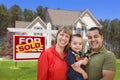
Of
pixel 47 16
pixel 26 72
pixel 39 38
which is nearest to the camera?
pixel 39 38

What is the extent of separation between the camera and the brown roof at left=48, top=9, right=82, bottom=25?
4934 cm

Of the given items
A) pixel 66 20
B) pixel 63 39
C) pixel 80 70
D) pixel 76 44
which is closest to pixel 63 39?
pixel 63 39

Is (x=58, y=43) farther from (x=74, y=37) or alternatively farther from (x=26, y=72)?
(x=26, y=72)

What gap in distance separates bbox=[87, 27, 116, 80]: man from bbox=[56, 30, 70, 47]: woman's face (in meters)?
0.31

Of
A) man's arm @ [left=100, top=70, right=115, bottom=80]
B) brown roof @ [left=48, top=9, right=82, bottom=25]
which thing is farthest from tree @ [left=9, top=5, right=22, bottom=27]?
man's arm @ [left=100, top=70, right=115, bottom=80]

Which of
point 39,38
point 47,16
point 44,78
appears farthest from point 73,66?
point 47,16

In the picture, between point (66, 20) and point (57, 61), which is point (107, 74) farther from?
point (66, 20)

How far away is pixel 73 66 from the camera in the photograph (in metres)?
4.06

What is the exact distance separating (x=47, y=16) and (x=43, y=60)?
4809 centimetres

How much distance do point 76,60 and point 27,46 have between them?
4.94m

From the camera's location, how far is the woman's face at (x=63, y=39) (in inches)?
167

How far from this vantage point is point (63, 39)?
4.24 m

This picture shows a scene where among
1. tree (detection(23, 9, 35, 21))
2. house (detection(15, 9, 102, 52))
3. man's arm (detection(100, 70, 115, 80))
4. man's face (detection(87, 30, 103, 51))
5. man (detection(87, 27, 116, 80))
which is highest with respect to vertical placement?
tree (detection(23, 9, 35, 21))

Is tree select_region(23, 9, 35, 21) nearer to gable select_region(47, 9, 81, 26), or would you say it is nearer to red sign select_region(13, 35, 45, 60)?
gable select_region(47, 9, 81, 26)
